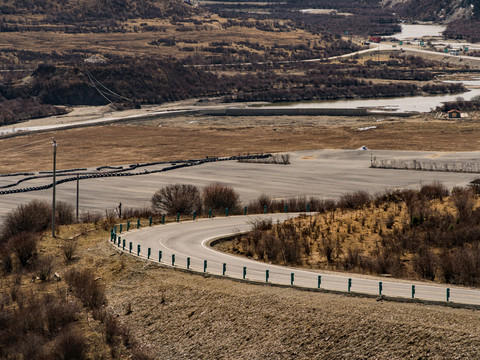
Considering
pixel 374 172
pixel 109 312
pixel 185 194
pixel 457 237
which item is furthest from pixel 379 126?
pixel 109 312

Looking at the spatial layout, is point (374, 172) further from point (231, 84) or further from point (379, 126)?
point (231, 84)

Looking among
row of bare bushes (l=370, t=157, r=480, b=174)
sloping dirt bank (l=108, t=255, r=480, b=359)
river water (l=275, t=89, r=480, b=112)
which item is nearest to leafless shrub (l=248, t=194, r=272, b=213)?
sloping dirt bank (l=108, t=255, r=480, b=359)

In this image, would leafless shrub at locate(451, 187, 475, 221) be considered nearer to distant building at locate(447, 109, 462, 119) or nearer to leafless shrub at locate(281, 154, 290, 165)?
leafless shrub at locate(281, 154, 290, 165)

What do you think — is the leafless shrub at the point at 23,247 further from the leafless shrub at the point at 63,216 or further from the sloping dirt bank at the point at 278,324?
the leafless shrub at the point at 63,216

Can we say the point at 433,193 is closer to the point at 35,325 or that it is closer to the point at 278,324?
the point at 278,324

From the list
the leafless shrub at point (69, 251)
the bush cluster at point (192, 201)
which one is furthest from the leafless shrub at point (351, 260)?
the bush cluster at point (192, 201)

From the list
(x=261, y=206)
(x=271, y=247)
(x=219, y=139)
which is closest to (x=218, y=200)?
(x=261, y=206)
